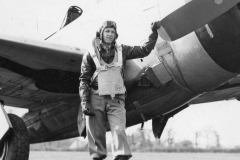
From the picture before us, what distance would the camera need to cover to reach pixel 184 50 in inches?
152

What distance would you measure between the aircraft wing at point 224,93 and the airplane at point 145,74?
0.05 feet

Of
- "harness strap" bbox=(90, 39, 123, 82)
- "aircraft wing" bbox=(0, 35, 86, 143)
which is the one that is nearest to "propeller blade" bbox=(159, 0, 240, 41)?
"harness strap" bbox=(90, 39, 123, 82)

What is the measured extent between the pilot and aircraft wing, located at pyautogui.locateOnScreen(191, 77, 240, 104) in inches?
86.2

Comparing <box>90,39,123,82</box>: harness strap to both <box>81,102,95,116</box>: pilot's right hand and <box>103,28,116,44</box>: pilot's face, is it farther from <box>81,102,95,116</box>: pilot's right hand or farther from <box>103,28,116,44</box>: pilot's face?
<box>81,102,95,116</box>: pilot's right hand

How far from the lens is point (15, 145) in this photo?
4.42 m

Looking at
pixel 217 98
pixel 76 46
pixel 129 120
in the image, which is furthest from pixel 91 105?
pixel 217 98

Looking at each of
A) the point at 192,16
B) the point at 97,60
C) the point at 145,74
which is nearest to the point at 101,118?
the point at 97,60

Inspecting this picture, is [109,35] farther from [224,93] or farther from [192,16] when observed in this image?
[224,93]

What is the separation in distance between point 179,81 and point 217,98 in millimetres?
2430

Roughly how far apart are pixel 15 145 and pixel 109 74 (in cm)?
181

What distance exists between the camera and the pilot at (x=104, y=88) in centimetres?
321

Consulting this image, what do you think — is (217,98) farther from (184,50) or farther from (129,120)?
(184,50)

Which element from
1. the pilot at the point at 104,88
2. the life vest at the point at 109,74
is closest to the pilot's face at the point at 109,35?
the pilot at the point at 104,88

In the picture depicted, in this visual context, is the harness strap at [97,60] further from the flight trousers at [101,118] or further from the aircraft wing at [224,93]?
the aircraft wing at [224,93]
